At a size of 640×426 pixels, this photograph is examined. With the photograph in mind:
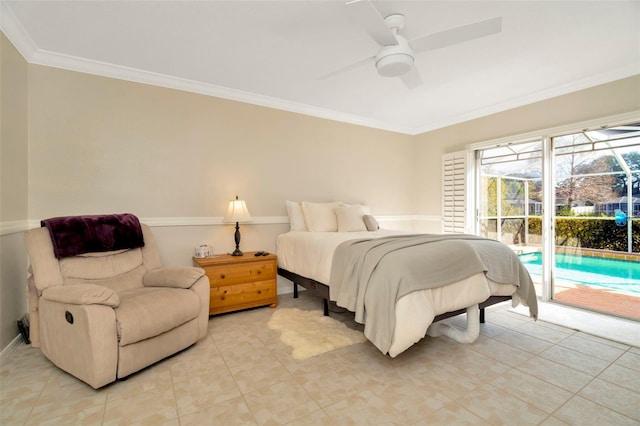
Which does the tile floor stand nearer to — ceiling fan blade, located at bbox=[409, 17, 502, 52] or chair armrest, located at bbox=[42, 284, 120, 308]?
chair armrest, located at bbox=[42, 284, 120, 308]

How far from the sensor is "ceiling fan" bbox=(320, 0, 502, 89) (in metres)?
1.87

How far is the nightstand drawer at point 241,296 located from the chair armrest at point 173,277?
1.97ft

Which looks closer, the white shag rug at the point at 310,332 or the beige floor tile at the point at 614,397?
the beige floor tile at the point at 614,397

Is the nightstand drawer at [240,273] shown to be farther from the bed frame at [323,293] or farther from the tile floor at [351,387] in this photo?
the tile floor at [351,387]

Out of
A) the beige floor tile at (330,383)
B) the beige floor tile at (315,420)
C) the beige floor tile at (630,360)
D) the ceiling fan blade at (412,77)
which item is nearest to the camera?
the beige floor tile at (315,420)

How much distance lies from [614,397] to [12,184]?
4.58 metres

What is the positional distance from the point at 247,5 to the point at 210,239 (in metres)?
2.45

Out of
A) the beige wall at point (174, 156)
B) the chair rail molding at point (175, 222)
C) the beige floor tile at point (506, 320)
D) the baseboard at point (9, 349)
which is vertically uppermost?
the beige wall at point (174, 156)

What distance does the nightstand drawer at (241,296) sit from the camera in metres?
3.10

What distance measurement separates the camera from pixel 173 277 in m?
2.50

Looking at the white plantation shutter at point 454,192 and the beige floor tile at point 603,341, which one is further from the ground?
the white plantation shutter at point 454,192

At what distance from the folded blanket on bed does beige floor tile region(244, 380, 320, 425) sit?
0.59m

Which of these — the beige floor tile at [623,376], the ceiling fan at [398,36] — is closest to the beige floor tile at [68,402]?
the ceiling fan at [398,36]

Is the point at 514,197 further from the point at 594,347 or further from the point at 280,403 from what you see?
the point at 280,403
